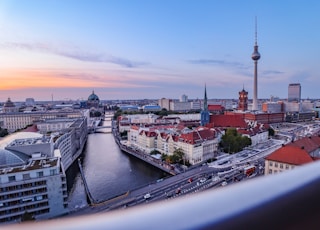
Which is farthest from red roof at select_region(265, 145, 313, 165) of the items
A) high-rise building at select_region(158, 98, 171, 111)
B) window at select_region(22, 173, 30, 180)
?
high-rise building at select_region(158, 98, 171, 111)

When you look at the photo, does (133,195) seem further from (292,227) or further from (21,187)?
(292,227)

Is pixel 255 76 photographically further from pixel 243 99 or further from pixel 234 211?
pixel 234 211

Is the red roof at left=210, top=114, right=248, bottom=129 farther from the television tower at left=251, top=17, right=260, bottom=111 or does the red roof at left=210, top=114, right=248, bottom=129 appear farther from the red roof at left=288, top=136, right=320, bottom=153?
the television tower at left=251, top=17, right=260, bottom=111

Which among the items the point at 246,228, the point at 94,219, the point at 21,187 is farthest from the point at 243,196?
the point at 21,187

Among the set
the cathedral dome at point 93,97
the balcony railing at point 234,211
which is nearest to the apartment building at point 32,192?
the balcony railing at point 234,211

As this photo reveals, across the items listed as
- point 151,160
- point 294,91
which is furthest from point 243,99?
point 294,91

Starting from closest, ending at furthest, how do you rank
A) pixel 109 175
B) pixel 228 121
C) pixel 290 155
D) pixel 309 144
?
pixel 290 155 < pixel 309 144 < pixel 109 175 < pixel 228 121
